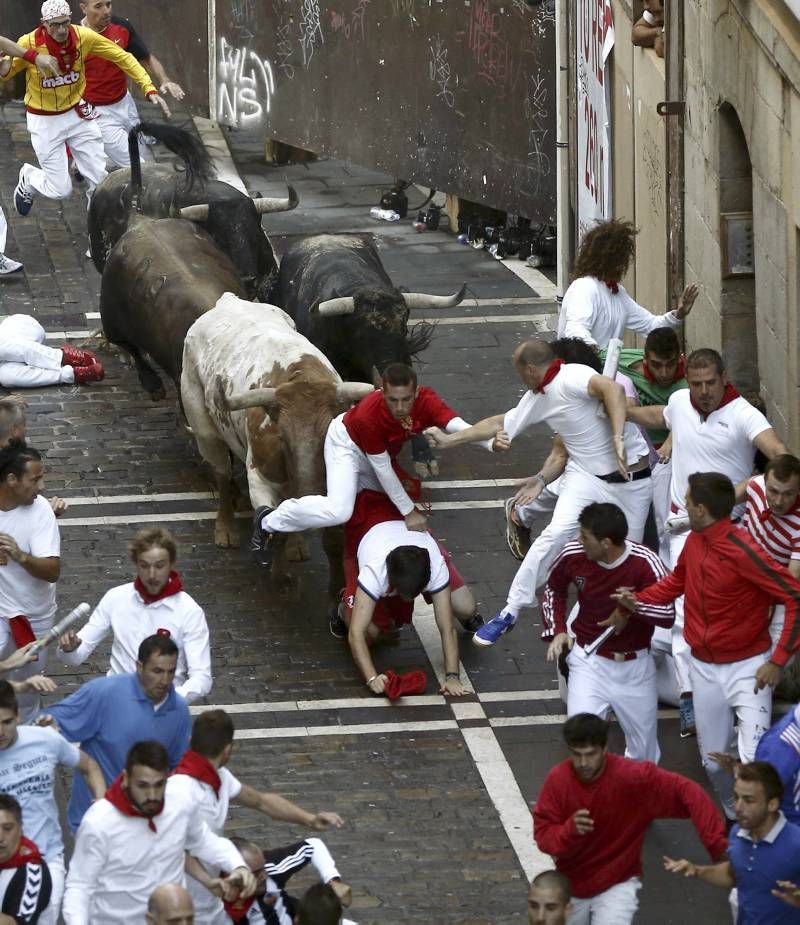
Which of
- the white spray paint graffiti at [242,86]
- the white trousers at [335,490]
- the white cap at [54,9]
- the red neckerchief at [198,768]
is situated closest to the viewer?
the red neckerchief at [198,768]

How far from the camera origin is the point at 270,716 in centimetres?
1146

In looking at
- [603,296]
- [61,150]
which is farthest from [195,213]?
[603,296]

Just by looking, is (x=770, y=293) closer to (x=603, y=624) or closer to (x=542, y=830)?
(x=603, y=624)

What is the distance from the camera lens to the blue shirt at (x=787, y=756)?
8469 millimetres

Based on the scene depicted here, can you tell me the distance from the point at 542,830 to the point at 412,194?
15.2m

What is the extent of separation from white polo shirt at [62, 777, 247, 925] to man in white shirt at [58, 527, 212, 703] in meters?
1.47

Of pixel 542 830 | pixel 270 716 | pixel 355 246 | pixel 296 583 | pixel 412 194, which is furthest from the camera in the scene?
pixel 412 194

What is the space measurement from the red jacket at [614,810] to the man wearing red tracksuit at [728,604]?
50.9 inches

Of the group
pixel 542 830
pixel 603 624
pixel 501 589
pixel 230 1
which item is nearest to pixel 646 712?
pixel 603 624

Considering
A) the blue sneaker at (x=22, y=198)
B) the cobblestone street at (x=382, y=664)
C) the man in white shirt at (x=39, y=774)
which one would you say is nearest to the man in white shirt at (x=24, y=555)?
the cobblestone street at (x=382, y=664)

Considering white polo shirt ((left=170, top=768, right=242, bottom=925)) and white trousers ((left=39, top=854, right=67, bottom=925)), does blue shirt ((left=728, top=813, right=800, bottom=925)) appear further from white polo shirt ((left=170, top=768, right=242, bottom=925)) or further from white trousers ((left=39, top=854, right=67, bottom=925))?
white trousers ((left=39, top=854, right=67, bottom=925))

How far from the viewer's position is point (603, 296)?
1267 centimetres

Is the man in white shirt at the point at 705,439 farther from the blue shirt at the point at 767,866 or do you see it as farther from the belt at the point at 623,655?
the blue shirt at the point at 767,866

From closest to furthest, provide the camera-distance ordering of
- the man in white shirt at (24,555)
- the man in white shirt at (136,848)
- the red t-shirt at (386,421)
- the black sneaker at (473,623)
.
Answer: the man in white shirt at (136,848), the man in white shirt at (24,555), the red t-shirt at (386,421), the black sneaker at (473,623)
